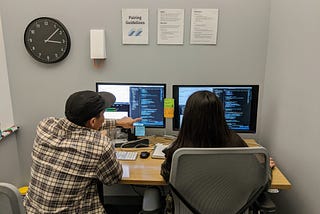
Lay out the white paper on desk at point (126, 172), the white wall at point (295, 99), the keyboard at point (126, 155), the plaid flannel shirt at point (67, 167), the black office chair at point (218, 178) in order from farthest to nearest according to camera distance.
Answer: the keyboard at point (126, 155) → the white paper on desk at point (126, 172) → the white wall at point (295, 99) → the plaid flannel shirt at point (67, 167) → the black office chair at point (218, 178)

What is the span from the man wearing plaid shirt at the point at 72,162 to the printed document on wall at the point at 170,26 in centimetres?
100

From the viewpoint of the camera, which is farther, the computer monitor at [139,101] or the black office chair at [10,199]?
the computer monitor at [139,101]

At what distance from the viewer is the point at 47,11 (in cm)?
212

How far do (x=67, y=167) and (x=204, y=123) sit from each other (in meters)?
0.71

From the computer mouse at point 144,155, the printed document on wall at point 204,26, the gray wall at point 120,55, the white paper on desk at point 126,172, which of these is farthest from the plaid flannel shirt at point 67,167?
the printed document on wall at point 204,26

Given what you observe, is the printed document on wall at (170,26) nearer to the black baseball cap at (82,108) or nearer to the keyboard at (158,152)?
the keyboard at (158,152)

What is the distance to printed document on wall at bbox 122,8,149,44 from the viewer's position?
2.10 metres

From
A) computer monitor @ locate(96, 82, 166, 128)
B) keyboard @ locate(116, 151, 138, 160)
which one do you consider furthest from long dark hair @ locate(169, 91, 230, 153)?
computer monitor @ locate(96, 82, 166, 128)

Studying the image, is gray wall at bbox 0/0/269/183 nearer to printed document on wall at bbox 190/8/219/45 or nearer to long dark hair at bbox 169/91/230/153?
printed document on wall at bbox 190/8/219/45

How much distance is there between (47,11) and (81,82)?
2.09 feet

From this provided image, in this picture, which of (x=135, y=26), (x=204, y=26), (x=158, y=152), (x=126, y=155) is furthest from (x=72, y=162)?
(x=204, y=26)

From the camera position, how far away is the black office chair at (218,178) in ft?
3.67

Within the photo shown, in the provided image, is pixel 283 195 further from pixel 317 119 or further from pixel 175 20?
pixel 175 20

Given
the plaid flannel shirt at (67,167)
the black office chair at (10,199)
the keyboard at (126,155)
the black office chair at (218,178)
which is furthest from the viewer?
the keyboard at (126,155)
